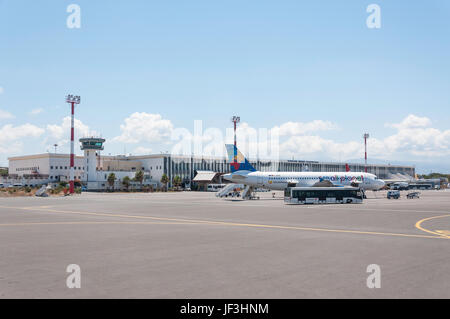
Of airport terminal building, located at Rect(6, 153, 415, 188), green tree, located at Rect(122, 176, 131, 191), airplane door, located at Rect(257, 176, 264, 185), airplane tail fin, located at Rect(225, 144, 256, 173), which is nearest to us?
airplane door, located at Rect(257, 176, 264, 185)

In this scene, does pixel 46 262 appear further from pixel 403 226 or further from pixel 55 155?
pixel 55 155

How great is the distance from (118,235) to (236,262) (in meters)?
9.36

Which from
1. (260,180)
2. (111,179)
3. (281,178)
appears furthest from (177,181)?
(260,180)

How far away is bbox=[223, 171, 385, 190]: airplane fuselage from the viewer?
62656mm

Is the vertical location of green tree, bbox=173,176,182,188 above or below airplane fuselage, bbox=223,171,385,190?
below

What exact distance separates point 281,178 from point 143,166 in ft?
322

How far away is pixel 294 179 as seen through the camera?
213ft

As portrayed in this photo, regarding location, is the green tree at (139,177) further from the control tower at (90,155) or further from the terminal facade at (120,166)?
the control tower at (90,155)

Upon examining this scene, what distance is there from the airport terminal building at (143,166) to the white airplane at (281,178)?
74.0 meters
